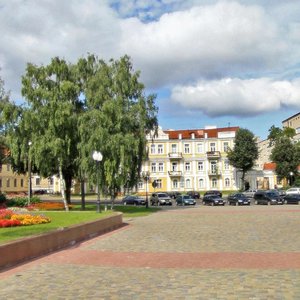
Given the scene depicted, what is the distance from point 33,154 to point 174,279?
81.9ft

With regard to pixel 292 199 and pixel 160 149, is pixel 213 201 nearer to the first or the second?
pixel 292 199

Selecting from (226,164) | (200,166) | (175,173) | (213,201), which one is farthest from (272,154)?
(213,201)

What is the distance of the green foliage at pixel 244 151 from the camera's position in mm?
83625

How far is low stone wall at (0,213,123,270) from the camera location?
37.0 ft

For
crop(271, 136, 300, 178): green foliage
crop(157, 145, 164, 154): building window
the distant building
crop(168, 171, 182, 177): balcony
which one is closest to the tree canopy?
crop(271, 136, 300, 178): green foliage

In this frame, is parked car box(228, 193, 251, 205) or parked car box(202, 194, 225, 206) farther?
parked car box(202, 194, 225, 206)

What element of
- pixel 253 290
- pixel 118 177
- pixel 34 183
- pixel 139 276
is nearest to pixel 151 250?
pixel 139 276

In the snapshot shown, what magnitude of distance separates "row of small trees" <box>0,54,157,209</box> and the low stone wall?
12.7 metres

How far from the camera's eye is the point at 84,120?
32.6 m

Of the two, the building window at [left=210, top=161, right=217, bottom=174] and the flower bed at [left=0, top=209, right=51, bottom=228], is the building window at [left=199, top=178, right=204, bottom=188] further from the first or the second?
the flower bed at [left=0, top=209, right=51, bottom=228]

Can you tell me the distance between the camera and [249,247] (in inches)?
567

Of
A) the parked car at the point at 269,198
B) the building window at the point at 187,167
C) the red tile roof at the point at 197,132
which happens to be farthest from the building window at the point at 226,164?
the parked car at the point at 269,198

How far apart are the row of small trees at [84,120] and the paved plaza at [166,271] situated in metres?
15.8

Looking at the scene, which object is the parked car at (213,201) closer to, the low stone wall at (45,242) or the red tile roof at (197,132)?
the low stone wall at (45,242)
